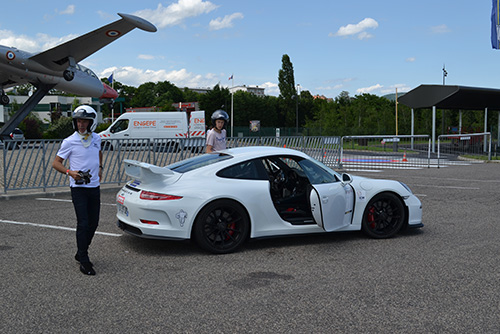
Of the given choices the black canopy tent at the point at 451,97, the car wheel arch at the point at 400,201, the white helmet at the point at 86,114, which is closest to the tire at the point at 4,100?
the white helmet at the point at 86,114

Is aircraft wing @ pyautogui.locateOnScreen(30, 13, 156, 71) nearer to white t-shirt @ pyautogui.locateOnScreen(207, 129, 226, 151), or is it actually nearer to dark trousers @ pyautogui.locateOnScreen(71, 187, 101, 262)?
white t-shirt @ pyautogui.locateOnScreen(207, 129, 226, 151)

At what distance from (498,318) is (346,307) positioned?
1159 millimetres

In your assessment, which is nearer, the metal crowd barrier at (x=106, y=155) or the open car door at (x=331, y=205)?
the open car door at (x=331, y=205)

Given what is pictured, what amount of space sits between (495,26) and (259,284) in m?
23.6

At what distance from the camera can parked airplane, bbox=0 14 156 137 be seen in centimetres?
2031

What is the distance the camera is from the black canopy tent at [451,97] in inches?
1211

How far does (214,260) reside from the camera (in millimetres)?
5406

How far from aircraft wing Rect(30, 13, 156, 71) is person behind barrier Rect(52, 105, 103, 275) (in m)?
15.2

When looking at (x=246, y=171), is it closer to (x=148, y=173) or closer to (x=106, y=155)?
(x=148, y=173)

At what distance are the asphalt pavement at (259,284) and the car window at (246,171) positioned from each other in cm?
90

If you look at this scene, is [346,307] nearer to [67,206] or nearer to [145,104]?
[67,206]

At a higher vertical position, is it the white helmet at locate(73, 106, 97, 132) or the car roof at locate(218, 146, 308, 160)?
the white helmet at locate(73, 106, 97, 132)

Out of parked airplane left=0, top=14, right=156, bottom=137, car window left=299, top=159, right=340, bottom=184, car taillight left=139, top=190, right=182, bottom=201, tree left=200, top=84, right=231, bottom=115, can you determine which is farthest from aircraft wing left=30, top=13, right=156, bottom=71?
tree left=200, top=84, right=231, bottom=115

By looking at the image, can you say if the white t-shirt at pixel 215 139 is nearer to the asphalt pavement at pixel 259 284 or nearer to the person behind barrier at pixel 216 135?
the person behind barrier at pixel 216 135
